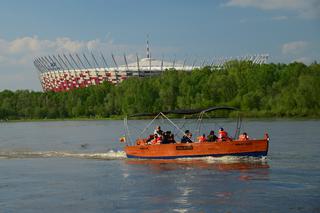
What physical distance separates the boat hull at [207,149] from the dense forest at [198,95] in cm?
6193

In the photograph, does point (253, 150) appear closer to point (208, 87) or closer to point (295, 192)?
point (295, 192)

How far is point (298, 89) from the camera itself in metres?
97.1

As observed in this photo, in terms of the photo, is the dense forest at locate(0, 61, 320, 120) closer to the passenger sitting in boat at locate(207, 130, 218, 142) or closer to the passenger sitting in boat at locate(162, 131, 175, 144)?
the passenger sitting in boat at locate(162, 131, 175, 144)

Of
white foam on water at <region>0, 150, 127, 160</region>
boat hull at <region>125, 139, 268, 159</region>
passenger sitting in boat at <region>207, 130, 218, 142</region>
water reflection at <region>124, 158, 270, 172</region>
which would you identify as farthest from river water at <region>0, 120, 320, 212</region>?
passenger sitting in boat at <region>207, 130, 218, 142</region>

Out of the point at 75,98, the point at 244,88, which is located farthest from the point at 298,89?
the point at 75,98

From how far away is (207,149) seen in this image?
3575 centimetres

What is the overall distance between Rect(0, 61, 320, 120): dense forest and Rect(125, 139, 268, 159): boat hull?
61.9 meters

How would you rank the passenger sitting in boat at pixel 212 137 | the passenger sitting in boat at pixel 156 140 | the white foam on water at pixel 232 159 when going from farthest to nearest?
the passenger sitting in boat at pixel 156 140 < the passenger sitting in boat at pixel 212 137 < the white foam on water at pixel 232 159

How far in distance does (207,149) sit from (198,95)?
8123 centimetres

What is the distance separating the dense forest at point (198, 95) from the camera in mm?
98500

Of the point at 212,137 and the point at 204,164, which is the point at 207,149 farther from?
the point at 204,164

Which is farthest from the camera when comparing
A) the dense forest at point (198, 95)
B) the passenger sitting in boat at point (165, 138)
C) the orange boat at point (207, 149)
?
the dense forest at point (198, 95)

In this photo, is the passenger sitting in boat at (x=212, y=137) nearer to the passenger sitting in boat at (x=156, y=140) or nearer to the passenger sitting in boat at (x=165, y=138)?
the passenger sitting in boat at (x=165, y=138)

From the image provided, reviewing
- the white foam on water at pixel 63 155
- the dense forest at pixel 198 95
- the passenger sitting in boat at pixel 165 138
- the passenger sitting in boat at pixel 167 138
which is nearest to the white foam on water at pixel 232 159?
the passenger sitting in boat at pixel 167 138
